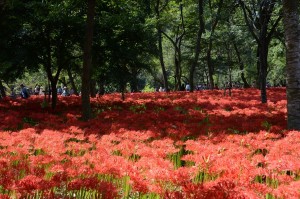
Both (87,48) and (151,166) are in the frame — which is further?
(87,48)

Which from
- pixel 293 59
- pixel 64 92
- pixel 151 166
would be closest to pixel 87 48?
pixel 293 59

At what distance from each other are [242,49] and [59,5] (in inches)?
1387

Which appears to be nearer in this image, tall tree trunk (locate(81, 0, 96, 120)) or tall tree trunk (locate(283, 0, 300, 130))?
tall tree trunk (locate(283, 0, 300, 130))

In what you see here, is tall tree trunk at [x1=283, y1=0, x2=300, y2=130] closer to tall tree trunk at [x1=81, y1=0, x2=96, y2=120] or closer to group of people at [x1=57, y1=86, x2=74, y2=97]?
tall tree trunk at [x1=81, y1=0, x2=96, y2=120]

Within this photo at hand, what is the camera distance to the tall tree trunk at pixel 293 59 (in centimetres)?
895

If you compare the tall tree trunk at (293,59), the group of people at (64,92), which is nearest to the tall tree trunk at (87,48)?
the tall tree trunk at (293,59)

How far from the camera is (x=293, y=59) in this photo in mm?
9008

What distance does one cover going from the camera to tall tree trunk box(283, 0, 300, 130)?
8.95 meters

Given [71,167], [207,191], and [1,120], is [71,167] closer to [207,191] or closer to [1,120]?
[207,191]

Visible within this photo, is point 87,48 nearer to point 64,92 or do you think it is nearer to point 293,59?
point 293,59

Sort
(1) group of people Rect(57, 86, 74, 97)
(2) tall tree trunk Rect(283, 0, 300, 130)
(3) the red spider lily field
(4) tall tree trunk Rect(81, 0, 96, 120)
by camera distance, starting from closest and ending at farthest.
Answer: (3) the red spider lily field, (2) tall tree trunk Rect(283, 0, 300, 130), (4) tall tree trunk Rect(81, 0, 96, 120), (1) group of people Rect(57, 86, 74, 97)

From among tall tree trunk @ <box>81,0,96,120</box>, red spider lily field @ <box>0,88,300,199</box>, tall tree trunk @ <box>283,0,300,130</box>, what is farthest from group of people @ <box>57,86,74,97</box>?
tall tree trunk @ <box>283,0,300,130</box>

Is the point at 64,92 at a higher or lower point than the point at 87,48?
lower

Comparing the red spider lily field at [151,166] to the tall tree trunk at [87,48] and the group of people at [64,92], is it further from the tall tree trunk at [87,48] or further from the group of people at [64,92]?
the group of people at [64,92]
